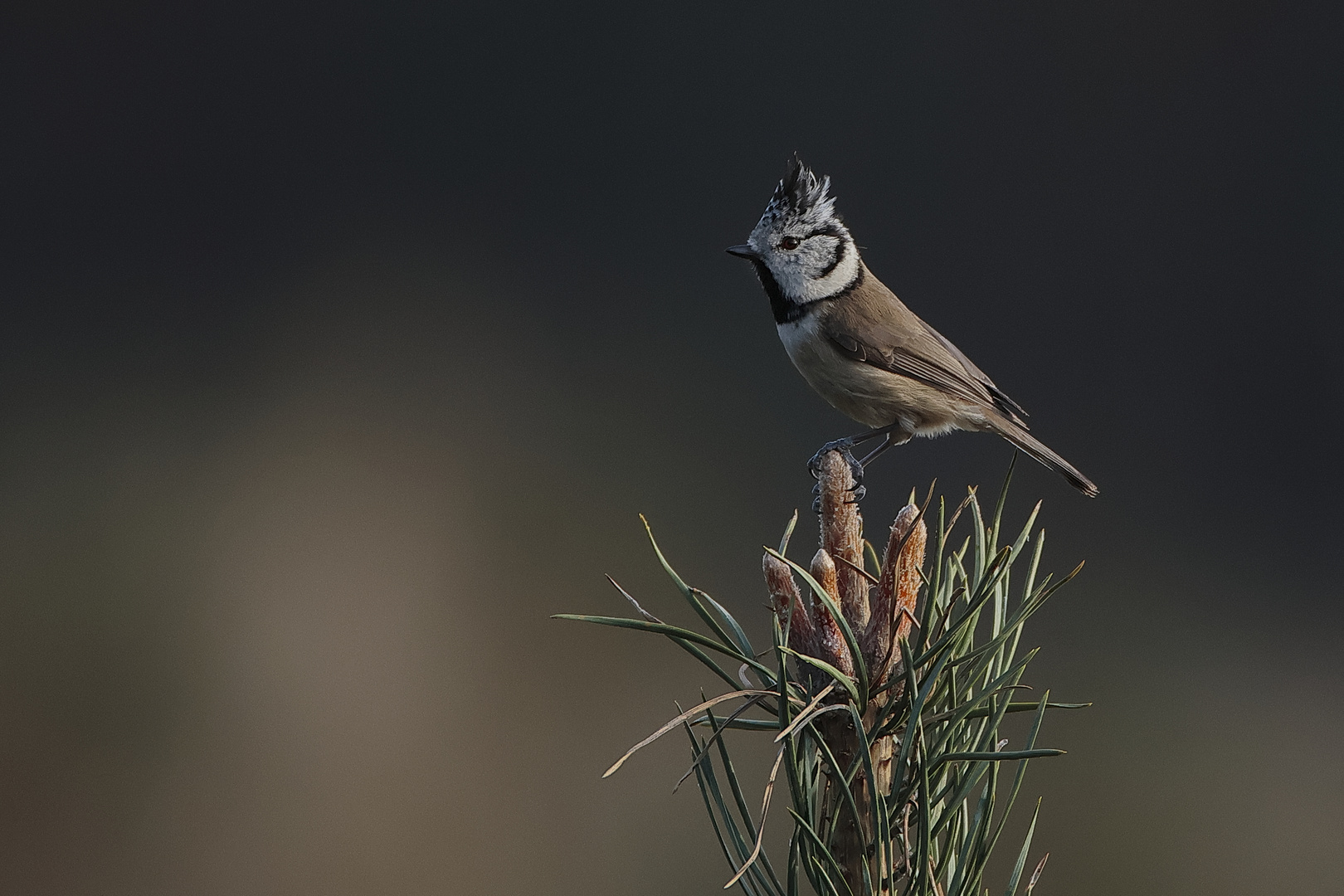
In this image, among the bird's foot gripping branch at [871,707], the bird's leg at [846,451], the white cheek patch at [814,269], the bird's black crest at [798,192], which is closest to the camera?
the bird's foot gripping branch at [871,707]

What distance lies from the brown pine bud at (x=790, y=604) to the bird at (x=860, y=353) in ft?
2.28

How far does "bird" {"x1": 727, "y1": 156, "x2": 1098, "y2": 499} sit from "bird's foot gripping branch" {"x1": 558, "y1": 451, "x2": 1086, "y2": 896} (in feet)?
2.24

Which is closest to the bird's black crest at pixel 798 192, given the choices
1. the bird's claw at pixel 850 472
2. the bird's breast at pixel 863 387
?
the bird's breast at pixel 863 387

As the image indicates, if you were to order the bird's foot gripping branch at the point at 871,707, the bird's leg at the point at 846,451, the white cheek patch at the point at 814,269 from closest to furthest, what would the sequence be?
the bird's foot gripping branch at the point at 871,707 → the bird's leg at the point at 846,451 → the white cheek patch at the point at 814,269

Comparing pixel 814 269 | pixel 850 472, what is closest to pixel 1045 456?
pixel 814 269

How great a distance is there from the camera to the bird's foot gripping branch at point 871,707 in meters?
0.43

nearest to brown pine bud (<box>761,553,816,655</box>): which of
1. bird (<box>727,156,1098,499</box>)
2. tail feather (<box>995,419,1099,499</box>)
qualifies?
tail feather (<box>995,419,1099,499</box>)

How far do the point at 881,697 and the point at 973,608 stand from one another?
0.18ft

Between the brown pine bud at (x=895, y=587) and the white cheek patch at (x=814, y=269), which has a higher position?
the white cheek patch at (x=814, y=269)

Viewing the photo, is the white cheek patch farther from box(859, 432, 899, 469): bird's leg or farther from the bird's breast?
box(859, 432, 899, 469): bird's leg

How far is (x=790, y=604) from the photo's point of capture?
46 cm

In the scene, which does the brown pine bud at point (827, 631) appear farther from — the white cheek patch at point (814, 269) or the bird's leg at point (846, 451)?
the white cheek patch at point (814, 269)

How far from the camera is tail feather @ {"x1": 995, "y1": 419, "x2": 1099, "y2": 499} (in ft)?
3.41

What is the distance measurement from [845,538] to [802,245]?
0.72 metres
